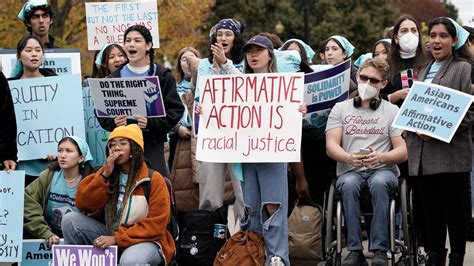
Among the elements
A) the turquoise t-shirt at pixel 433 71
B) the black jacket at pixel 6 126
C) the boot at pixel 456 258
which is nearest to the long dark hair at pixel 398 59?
the turquoise t-shirt at pixel 433 71

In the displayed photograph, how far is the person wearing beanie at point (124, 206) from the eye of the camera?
27.4ft

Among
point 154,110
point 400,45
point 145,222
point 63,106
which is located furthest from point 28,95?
point 400,45

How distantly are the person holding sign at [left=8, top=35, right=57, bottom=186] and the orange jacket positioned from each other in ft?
4.81

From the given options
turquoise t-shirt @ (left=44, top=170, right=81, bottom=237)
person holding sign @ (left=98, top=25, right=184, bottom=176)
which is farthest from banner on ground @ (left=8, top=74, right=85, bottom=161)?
turquoise t-shirt @ (left=44, top=170, right=81, bottom=237)

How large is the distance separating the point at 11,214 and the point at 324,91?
105 inches

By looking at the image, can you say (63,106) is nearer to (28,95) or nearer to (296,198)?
(28,95)

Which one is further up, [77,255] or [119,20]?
[119,20]

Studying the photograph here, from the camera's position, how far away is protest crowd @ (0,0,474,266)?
8562mm

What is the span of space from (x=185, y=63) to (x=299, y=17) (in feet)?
133

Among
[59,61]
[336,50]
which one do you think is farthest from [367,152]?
[59,61]

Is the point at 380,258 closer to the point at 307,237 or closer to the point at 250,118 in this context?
the point at 307,237

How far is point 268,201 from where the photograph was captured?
9.08 meters

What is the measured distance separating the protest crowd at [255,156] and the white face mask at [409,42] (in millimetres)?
453

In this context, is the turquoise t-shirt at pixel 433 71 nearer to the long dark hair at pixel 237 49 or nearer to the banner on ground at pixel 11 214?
the long dark hair at pixel 237 49
